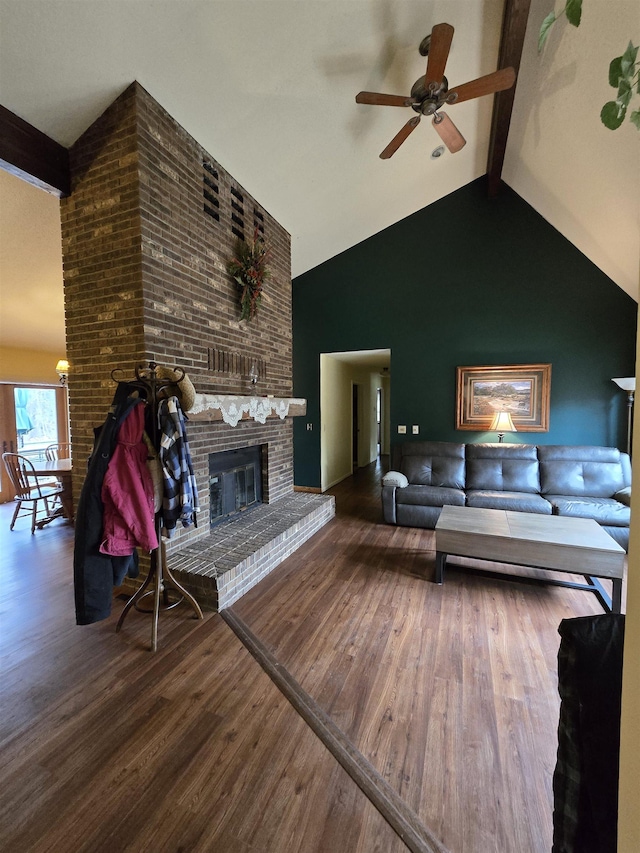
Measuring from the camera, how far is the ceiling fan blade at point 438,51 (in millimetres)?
2084

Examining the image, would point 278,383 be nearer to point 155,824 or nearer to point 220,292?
point 220,292

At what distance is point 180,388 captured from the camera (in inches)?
90.8

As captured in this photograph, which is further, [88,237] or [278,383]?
[278,383]

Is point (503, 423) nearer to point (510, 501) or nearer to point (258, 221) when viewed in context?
point (510, 501)

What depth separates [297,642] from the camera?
86.8 inches

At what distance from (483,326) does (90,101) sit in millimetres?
4518

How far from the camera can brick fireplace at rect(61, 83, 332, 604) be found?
8.27 feet

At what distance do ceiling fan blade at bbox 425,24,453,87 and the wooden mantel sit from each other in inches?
105

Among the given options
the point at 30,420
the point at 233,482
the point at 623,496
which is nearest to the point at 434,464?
the point at 623,496

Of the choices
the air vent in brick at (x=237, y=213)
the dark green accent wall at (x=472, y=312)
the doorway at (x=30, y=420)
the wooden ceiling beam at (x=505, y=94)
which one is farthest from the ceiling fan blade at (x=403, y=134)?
the doorway at (x=30, y=420)

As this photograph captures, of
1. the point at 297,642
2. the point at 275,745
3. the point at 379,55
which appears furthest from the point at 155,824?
the point at 379,55

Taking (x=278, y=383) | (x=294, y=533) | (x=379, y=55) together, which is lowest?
(x=294, y=533)

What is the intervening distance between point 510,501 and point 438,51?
377 centimetres

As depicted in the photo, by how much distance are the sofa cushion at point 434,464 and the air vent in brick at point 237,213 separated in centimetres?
328
